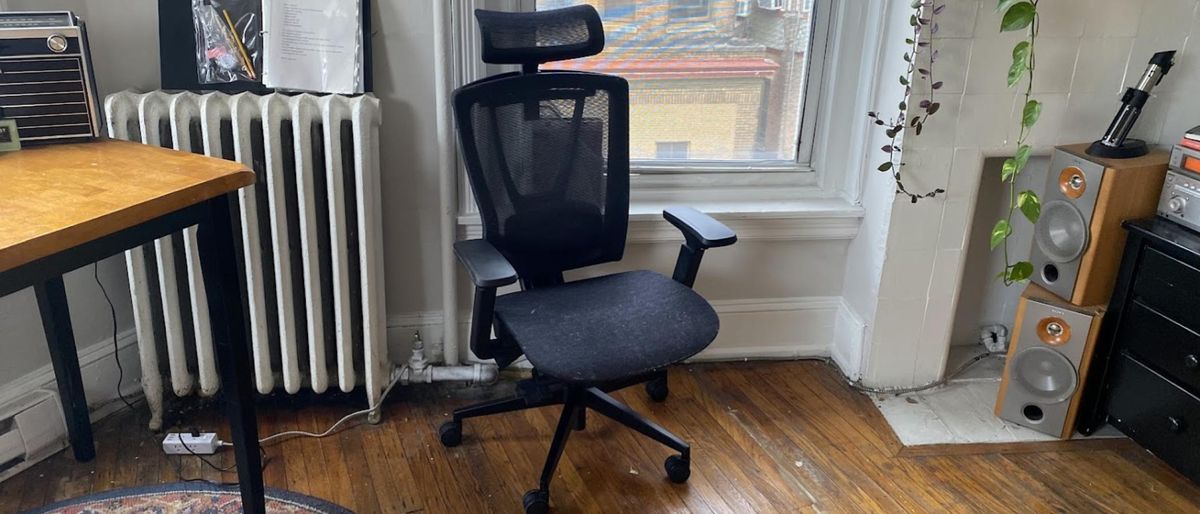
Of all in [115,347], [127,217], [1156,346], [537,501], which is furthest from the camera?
[115,347]

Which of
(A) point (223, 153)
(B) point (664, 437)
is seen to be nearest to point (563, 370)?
(B) point (664, 437)

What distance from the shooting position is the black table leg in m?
1.88

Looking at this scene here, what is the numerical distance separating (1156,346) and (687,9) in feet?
4.74

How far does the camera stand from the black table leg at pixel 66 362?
6.16ft

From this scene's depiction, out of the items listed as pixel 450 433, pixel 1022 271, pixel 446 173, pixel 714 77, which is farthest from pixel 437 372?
pixel 1022 271

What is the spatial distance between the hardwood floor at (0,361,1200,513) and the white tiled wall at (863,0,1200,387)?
459mm

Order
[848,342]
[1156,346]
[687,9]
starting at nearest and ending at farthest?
[1156,346], [687,9], [848,342]

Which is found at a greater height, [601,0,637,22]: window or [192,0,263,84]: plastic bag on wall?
[601,0,637,22]: window

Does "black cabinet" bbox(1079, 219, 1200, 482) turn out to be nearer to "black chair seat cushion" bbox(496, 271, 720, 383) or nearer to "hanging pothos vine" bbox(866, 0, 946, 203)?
"hanging pothos vine" bbox(866, 0, 946, 203)

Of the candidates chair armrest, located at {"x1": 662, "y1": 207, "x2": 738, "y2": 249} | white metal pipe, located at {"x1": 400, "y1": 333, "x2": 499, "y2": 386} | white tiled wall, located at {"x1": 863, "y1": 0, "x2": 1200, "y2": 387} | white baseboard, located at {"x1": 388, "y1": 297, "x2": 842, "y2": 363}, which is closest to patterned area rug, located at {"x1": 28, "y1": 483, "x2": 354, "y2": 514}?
white metal pipe, located at {"x1": 400, "y1": 333, "x2": 499, "y2": 386}

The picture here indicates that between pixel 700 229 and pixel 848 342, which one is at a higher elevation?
pixel 700 229

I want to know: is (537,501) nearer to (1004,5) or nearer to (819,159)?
(819,159)

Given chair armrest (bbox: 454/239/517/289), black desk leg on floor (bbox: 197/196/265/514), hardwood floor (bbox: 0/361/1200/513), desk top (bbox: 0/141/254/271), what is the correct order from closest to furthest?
desk top (bbox: 0/141/254/271)
black desk leg on floor (bbox: 197/196/265/514)
chair armrest (bbox: 454/239/517/289)
hardwood floor (bbox: 0/361/1200/513)

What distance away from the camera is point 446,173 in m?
2.18
